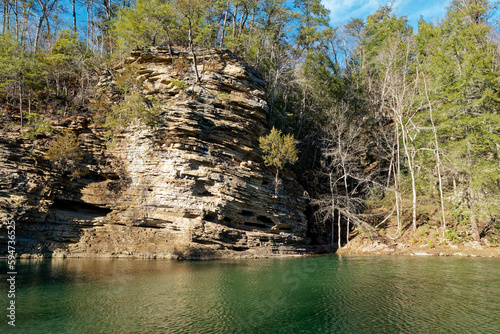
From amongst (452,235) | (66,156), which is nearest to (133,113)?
(66,156)

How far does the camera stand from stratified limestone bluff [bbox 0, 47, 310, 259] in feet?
56.0

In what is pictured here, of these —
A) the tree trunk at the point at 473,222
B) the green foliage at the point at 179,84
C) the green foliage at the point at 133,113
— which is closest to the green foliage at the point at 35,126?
the green foliage at the point at 133,113

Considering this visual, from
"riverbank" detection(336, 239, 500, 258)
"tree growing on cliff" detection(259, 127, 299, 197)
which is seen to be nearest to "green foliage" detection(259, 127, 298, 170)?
"tree growing on cliff" detection(259, 127, 299, 197)

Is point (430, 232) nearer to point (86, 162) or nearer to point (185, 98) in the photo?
point (185, 98)

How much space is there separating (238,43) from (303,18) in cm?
907

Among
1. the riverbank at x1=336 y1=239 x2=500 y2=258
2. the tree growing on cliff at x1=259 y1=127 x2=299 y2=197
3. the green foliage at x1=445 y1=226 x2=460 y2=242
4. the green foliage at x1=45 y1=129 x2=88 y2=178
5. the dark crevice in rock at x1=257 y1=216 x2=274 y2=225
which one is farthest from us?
the tree growing on cliff at x1=259 y1=127 x2=299 y2=197

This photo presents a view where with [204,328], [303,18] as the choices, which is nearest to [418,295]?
[204,328]

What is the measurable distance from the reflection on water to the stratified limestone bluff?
3797mm

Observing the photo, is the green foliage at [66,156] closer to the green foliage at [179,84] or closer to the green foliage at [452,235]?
the green foliage at [179,84]

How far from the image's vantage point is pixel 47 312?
7.16 metres

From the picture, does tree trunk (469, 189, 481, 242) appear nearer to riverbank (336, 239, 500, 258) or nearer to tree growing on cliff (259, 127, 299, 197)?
riverbank (336, 239, 500, 258)

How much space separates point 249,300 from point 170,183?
12.6m

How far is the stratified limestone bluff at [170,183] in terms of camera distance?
17.1m

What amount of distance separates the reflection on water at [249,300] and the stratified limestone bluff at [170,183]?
3.80m
